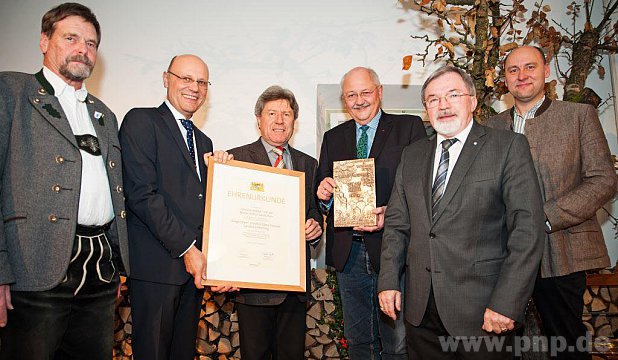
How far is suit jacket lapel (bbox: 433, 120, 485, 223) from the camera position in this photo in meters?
2.22

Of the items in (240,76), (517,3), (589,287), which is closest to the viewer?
(517,3)

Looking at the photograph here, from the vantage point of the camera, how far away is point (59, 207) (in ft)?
7.13

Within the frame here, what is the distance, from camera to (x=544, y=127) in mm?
2861

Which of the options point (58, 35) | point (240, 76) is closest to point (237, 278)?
point (58, 35)

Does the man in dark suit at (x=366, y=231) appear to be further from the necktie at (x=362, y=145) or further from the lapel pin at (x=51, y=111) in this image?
the lapel pin at (x=51, y=111)

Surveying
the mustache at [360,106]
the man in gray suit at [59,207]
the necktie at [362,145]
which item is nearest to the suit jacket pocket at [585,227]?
the necktie at [362,145]

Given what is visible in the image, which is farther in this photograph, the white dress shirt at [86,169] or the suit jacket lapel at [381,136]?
the suit jacket lapel at [381,136]

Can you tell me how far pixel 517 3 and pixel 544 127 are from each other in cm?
146

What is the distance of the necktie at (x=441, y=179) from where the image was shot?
2.29 meters

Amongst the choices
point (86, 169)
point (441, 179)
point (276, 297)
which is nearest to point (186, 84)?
point (86, 169)

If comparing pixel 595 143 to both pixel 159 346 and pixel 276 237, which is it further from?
pixel 159 346

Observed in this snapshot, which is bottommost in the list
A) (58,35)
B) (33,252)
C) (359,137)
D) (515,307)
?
(515,307)

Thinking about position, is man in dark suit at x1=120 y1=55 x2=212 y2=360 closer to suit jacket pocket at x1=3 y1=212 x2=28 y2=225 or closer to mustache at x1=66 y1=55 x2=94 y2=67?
mustache at x1=66 y1=55 x2=94 y2=67

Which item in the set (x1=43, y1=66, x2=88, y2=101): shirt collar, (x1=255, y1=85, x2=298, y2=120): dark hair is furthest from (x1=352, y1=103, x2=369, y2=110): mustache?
(x1=43, y1=66, x2=88, y2=101): shirt collar
